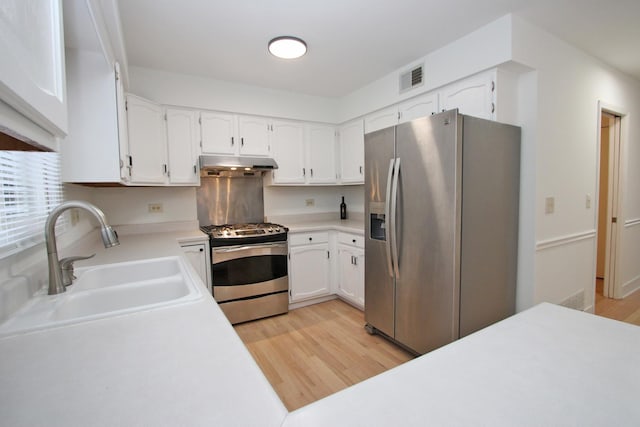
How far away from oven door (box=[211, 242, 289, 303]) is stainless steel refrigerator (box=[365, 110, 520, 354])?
107 centimetres

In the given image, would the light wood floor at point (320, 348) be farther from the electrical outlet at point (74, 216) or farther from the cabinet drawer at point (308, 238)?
the electrical outlet at point (74, 216)

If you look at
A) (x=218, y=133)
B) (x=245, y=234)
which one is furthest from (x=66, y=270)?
(x=218, y=133)

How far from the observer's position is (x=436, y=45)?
7.57 feet

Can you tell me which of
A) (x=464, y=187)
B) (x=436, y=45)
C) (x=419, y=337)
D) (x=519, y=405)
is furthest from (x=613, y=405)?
(x=436, y=45)

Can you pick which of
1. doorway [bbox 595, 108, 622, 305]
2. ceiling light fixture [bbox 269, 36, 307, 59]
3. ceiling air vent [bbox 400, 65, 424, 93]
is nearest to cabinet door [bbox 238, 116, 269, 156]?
ceiling light fixture [bbox 269, 36, 307, 59]

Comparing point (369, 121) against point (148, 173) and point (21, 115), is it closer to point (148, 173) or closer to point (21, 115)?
point (148, 173)

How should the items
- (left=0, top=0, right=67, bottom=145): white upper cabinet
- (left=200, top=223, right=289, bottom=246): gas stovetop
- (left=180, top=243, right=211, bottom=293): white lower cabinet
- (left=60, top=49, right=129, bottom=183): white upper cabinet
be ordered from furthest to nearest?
(left=200, top=223, right=289, bottom=246): gas stovetop, (left=180, top=243, right=211, bottom=293): white lower cabinet, (left=60, top=49, right=129, bottom=183): white upper cabinet, (left=0, top=0, right=67, bottom=145): white upper cabinet

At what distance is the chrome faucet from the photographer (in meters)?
0.94

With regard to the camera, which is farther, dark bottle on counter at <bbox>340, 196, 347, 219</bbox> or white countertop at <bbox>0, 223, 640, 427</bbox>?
dark bottle on counter at <bbox>340, 196, 347, 219</bbox>

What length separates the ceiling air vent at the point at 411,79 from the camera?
8.24ft

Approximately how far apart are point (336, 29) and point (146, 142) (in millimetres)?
1848

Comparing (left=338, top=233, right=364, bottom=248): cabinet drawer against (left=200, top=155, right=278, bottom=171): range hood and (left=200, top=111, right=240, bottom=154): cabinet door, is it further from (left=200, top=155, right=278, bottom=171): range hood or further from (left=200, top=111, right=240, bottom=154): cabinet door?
(left=200, top=111, right=240, bottom=154): cabinet door

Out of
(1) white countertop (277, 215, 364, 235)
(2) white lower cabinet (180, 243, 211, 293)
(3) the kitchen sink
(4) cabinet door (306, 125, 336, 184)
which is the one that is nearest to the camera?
(3) the kitchen sink

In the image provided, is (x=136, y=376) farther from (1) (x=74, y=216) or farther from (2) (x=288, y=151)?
(2) (x=288, y=151)
